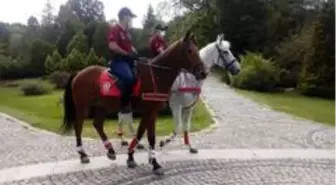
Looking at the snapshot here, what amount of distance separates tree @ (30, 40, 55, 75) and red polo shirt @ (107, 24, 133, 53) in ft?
92.8

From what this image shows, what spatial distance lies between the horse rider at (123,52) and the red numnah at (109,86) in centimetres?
9

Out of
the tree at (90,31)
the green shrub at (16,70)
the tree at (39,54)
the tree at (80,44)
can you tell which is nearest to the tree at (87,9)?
the tree at (90,31)

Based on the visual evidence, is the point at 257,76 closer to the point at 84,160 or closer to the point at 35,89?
the point at 35,89

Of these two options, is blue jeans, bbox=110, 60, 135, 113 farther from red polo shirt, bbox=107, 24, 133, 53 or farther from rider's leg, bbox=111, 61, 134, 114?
red polo shirt, bbox=107, 24, 133, 53

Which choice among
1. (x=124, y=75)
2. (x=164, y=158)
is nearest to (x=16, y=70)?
(x=164, y=158)

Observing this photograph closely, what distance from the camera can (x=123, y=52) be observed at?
26.9 feet

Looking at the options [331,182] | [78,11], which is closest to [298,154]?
[331,182]

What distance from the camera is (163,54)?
8547 mm

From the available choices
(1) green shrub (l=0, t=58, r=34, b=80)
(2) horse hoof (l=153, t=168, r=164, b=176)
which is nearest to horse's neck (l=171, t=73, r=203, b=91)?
(2) horse hoof (l=153, t=168, r=164, b=176)

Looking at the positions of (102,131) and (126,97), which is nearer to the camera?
(126,97)

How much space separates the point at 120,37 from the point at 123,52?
1.01 feet

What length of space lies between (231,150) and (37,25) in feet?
127

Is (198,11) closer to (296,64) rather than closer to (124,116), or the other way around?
(296,64)

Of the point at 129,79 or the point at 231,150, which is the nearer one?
the point at 129,79
